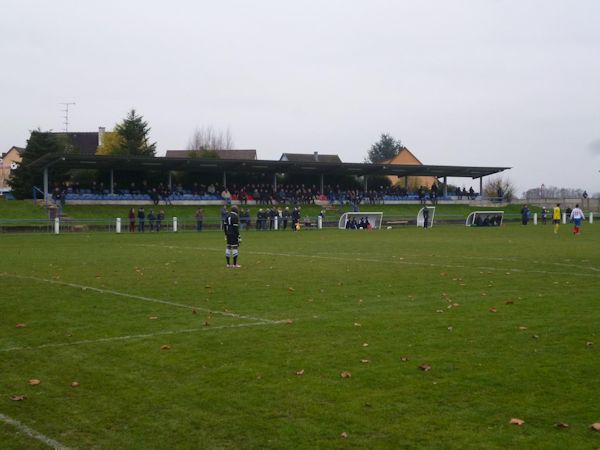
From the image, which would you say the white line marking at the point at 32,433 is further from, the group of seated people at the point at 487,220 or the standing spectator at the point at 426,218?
the group of seated people at the point at 487,220

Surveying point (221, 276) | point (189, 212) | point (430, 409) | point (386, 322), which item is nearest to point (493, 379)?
point (430, 409)

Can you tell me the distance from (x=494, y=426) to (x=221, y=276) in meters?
Answer: 12.4

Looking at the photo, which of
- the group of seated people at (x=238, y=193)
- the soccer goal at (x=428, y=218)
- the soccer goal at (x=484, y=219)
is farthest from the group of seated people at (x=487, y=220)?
the group of seated people at (x=238, y=193)

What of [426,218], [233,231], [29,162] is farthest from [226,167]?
[233,231]

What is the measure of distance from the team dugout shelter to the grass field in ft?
152

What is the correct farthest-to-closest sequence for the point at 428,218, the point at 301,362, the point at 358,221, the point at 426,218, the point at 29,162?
the point at 29,162 < the point at 428,218 < the point at 426,218 < the point at 358,221 < the point at 301,362

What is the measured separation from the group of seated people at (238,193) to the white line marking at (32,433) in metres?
54.6

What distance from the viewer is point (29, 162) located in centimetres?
7638

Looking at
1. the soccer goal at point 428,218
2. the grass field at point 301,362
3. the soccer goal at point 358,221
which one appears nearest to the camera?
the grass field at point 301,362

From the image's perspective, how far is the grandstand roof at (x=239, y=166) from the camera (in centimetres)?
6069

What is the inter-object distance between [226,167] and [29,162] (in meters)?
23.2

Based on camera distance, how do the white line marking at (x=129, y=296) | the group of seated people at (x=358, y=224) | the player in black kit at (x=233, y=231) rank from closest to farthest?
the white line marking at (x=129, y=296) → the player in black kit at (x=233, y=231) → the group of seated people at (x=358, y=224)

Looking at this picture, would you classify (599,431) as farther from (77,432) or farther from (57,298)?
(57,298)

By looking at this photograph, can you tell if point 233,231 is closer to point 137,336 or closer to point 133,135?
point 137,336
